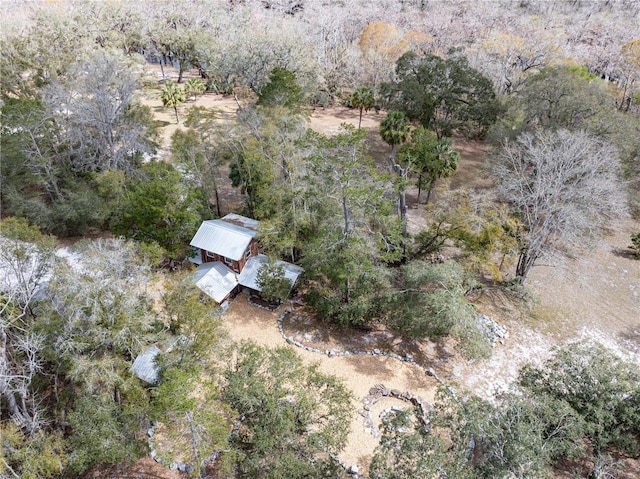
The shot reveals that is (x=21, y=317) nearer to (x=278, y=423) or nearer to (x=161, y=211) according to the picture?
(x=161, y=211)

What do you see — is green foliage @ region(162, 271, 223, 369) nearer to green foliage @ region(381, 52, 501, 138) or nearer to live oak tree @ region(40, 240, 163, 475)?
live oak tree @ region(40, 240, 163, 475)

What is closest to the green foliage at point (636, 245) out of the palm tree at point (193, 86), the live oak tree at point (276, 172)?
the live oak tree at point (276, 172)

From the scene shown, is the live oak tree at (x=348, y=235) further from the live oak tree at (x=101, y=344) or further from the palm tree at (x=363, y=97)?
the palm tree at (x=363, y=97)

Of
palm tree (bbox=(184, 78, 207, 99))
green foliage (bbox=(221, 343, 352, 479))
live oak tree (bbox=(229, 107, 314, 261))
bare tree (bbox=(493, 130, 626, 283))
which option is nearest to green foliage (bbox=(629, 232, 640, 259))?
bare tree (bbox=(493, 130, 626, 283))

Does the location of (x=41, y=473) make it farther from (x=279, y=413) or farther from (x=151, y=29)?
(x=151, y=29)

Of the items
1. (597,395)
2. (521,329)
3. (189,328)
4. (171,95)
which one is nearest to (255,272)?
(189,328)
